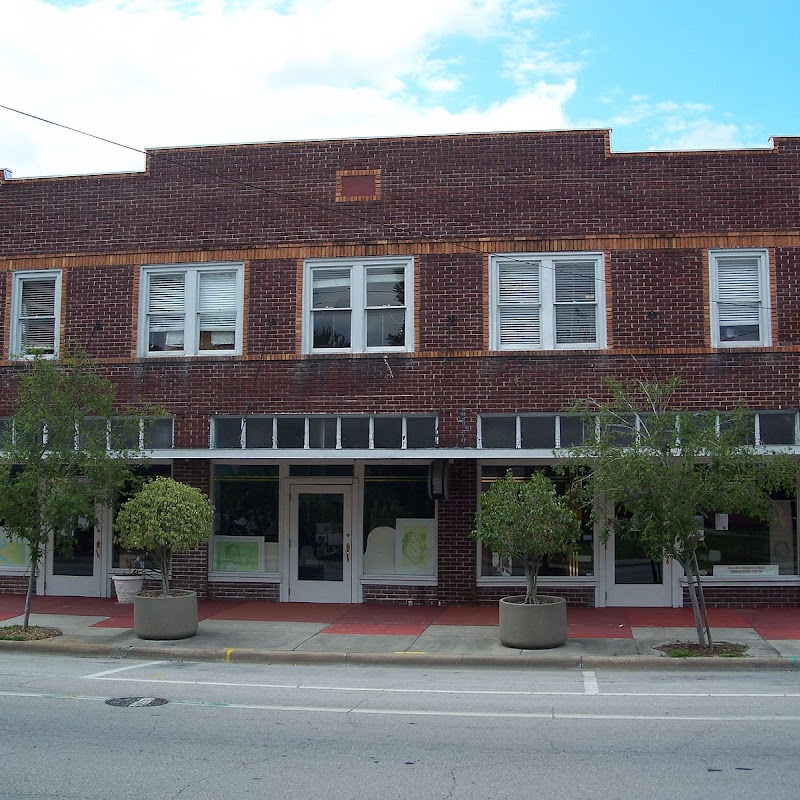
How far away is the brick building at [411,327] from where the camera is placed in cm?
1529

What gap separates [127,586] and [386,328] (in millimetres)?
6299

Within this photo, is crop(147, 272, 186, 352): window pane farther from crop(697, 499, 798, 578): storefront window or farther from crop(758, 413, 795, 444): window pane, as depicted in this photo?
crop(758, 413, 795, 444): window pane

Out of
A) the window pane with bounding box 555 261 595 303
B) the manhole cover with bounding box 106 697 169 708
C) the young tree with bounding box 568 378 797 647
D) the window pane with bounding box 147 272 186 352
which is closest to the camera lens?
the manhole cover with bounding box 106 697 169 708

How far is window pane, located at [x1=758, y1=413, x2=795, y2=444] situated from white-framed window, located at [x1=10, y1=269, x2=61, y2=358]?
40.6ft

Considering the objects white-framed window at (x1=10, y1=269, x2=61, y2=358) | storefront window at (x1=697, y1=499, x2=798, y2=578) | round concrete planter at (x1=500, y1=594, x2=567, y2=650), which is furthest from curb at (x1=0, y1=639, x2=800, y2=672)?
white-framed window at (x1=10, y1=269, x2=61, y2=358)

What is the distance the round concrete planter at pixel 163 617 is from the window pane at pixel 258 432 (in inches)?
137

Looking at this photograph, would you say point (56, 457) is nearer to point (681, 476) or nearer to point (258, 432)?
point (258, 432)

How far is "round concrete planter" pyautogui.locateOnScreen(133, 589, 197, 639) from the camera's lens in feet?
42.7

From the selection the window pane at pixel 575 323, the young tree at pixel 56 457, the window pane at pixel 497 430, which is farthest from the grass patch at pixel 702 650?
the young tree at pixel 56 457

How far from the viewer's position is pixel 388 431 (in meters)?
15.6

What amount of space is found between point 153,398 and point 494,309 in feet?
20.1

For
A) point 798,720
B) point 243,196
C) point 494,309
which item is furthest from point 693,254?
point 798,720

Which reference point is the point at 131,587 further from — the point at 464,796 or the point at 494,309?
the point at 464,796

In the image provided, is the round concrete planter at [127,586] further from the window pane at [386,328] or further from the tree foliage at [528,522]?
the tree foliage at [528,522]
